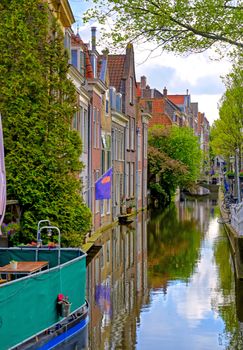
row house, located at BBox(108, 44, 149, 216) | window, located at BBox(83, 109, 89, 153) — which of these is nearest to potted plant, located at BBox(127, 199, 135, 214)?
row house, located at BBox(108, 44, 149, 216)

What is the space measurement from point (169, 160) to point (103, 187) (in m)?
31.1

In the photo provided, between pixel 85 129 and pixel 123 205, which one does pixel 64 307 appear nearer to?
A: pixel 85 129

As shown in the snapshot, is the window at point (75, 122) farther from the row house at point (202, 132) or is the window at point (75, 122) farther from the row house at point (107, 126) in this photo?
the row house at point (202, 132)

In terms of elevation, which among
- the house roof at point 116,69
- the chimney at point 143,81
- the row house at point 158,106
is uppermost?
the chimney at point 143,81

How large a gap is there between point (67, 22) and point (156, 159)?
35037mm

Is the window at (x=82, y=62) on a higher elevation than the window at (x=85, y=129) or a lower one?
higher

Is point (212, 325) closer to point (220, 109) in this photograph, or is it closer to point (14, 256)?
point (14, 256)

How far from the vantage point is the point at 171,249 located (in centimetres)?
2747

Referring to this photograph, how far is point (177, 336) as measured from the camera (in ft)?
42.4

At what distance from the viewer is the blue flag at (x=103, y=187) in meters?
27.3

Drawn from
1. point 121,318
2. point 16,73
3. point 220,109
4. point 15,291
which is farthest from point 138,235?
point 15,291

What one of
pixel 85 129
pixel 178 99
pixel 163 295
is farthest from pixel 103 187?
pixel 178 99

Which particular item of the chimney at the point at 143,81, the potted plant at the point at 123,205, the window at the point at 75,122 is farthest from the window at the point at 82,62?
the chimney at the point at 143,81

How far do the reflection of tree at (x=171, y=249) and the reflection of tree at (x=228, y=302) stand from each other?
1.05m
